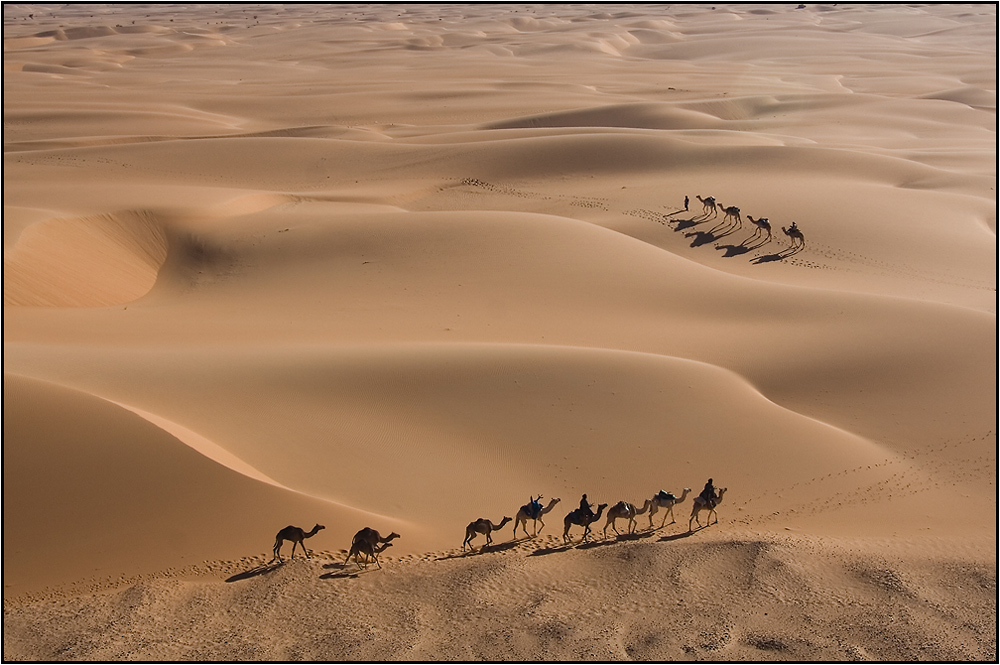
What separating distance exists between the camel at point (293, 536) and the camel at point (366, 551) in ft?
A: 1.34

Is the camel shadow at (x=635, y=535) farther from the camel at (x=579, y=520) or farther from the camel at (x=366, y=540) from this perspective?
the camel at (x=366, y=540)

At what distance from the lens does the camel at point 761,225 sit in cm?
2233

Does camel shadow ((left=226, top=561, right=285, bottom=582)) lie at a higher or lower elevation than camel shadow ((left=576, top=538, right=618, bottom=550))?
higher

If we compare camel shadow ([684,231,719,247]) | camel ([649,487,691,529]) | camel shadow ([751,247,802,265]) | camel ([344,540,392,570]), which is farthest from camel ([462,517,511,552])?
camel shadow ([684,231,719,247])

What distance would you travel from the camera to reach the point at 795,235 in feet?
71.8

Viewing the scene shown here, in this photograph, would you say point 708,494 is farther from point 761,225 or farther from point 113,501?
point 761,225

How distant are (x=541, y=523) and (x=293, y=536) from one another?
107 inches

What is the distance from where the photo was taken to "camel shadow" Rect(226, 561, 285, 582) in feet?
28.6

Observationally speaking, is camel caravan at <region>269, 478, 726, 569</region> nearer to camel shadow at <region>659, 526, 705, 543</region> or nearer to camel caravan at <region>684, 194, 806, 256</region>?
camel shadow at <region>659, 526, 705, 543</region>

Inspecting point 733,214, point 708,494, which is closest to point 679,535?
point 708,494

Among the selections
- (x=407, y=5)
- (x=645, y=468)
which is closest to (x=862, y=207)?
(x=645, y=468)

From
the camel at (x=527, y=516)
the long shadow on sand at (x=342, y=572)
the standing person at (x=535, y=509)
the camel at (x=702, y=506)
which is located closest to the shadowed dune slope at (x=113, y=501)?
the long shadow on sand at (x=342, y=572)

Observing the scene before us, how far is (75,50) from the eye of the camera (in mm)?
74125

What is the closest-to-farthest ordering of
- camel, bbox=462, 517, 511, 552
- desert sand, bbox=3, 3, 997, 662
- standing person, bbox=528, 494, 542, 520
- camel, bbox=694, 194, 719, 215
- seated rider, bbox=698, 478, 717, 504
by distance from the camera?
desert sand, bbox=3, 3, 997, 662 < camel, bbox=462, 517, 511, 552 < standing person, bbox=528, 494, 542, 520 < seated rider, bbox=698, 478, 717, 504 < camel, bbox=694, 194, 719, 215
